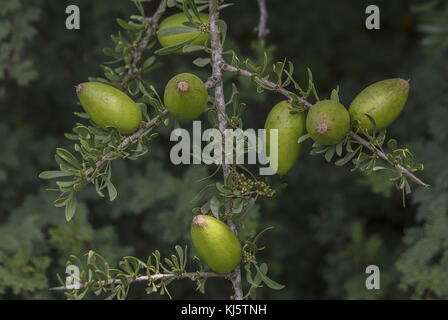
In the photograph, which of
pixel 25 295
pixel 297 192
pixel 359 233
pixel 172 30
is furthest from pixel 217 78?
pixel 297 192

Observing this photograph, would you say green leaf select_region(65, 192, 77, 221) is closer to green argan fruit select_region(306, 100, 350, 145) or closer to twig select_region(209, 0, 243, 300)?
twig select_region(209, 0, 243, 300)

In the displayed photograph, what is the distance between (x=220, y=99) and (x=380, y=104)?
33 cm

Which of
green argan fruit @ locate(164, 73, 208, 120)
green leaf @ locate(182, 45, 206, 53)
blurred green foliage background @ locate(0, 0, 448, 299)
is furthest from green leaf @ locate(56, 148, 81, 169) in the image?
blurred green foliage background @ locate(0, 0, 448, 299)

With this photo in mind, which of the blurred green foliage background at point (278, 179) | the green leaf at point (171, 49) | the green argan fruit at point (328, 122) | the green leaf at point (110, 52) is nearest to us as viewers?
the green argan fruit at point (328, 122)

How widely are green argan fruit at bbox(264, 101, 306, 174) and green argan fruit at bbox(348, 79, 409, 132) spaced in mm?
112

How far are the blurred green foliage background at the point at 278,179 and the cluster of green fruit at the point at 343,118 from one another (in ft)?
2.21

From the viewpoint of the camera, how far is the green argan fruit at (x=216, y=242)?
1.36m

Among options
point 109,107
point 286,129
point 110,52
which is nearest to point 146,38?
point 110,52

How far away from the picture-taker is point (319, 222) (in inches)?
108

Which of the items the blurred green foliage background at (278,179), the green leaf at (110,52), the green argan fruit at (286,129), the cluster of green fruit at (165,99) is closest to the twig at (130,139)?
the cluster of green fruit at (165,99)

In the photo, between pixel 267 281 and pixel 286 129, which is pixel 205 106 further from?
pixel 267 281

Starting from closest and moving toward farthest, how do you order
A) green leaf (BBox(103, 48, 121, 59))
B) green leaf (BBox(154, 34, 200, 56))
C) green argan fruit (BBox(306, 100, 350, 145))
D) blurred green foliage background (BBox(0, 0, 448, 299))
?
green argan fruit (BBox(306, 100, 350, 145)) < green leaf (BBox(154, 34, 200, 56)) < green leaf (BBox(103, 48, 121, 59)) < blurred green foliage background (BBox(0, 0, 448, 299))

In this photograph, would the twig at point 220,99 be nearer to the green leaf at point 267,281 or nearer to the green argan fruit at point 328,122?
the green leaf at point 267,281

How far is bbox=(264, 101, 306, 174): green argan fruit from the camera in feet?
4.71
